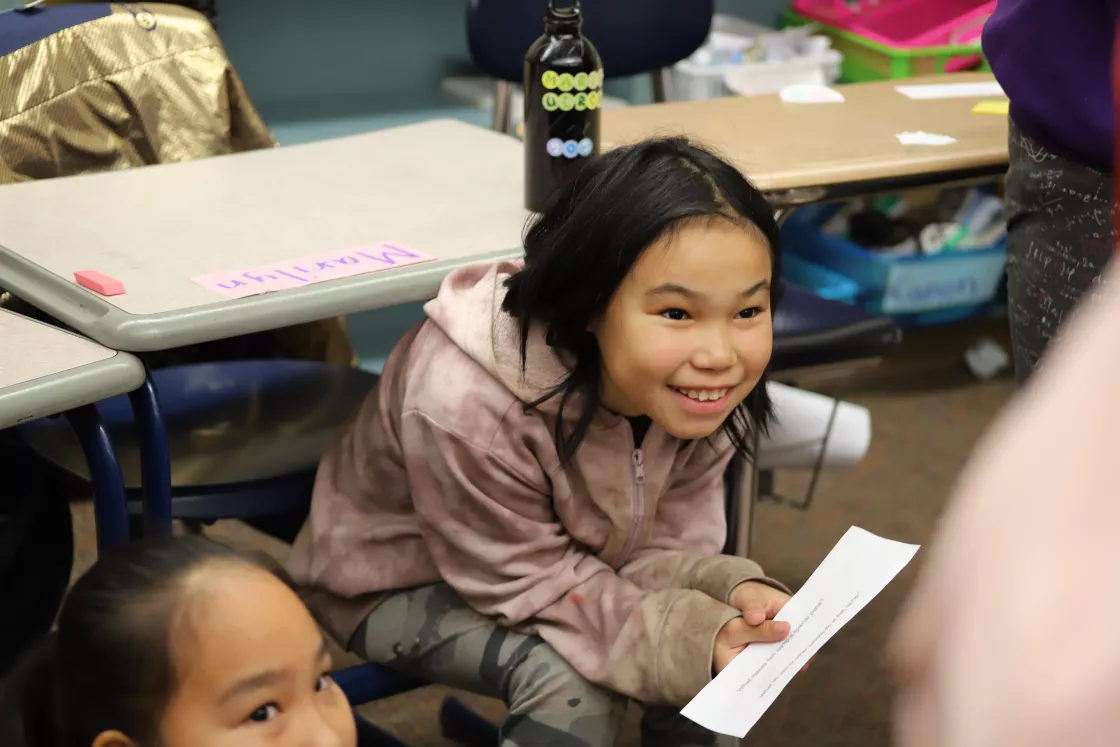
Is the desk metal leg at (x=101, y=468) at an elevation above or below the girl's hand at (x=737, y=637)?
above

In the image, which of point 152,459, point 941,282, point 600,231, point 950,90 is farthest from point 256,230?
point 941,282

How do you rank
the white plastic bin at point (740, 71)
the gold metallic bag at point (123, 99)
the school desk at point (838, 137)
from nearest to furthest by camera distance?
the school desk at point (838, 137)
the gold metallic bag at point (123, 99)
the white plastic bin at point (740, 71)

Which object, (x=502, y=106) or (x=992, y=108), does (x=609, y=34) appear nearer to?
(x=502, y=106)

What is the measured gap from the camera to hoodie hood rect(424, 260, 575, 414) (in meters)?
1.35

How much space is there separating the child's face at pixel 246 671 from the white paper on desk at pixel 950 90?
1529 millimetres

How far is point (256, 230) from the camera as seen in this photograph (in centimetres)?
152

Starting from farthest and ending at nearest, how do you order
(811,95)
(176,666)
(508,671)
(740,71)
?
(740,71) → (811,95) → (508,671) → (176,666)

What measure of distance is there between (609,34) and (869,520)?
3.45ft

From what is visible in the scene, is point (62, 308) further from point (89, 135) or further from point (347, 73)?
point (347, 73)

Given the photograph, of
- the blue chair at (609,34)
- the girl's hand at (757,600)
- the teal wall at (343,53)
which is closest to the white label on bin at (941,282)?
the blue chair at (609,34)

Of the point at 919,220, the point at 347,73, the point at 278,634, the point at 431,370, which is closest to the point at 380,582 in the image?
the point at 431,370

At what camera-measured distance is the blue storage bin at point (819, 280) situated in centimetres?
307

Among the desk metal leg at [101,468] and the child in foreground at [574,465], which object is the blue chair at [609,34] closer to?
the child in foreground at [574,465]

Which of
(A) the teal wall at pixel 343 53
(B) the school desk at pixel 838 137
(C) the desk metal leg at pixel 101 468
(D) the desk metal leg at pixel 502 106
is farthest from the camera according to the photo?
(A) the teal wall at pixel 343 53
